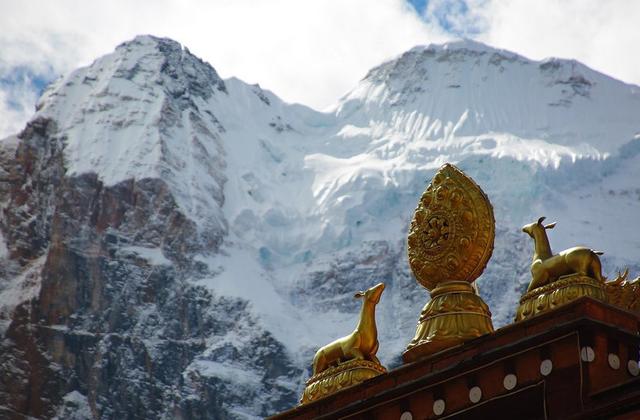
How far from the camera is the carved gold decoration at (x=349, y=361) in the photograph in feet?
100

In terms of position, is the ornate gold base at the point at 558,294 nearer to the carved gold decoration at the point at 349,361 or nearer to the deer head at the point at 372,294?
the carved gold decoration at the point at 349,361

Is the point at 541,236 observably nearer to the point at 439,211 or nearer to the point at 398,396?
the point at 439,211

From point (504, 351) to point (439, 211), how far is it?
4282 millimetres

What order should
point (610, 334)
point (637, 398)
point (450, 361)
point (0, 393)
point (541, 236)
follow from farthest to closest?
1. point (0, 393)
2. point (541, 236)
3. point (450, 361)
4. point (610, 334)
5. point (637, 398)

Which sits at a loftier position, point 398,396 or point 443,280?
point 443,280

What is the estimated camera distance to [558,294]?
89.8 ft

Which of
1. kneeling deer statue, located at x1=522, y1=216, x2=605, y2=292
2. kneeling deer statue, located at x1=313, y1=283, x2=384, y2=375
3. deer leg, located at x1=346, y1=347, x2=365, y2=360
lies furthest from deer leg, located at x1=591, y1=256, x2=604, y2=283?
deer leg, located at x1=346, y1=347, x2=365, y2=360

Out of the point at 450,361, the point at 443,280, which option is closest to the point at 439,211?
the point at 443,280

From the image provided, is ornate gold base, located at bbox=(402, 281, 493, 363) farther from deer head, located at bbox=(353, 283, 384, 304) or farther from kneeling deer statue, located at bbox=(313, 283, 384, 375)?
deer head, located at bbox=(353, 283, 384, 304)

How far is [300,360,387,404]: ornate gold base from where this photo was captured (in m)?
30.5

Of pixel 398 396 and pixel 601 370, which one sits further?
pixel 398 396

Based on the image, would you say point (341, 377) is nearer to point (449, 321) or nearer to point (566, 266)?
point (449, 321)

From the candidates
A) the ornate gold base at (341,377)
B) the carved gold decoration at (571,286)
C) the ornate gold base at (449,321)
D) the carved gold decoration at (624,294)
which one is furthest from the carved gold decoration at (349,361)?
the carved gold decoration at (624,294)

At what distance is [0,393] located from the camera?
198250mm
